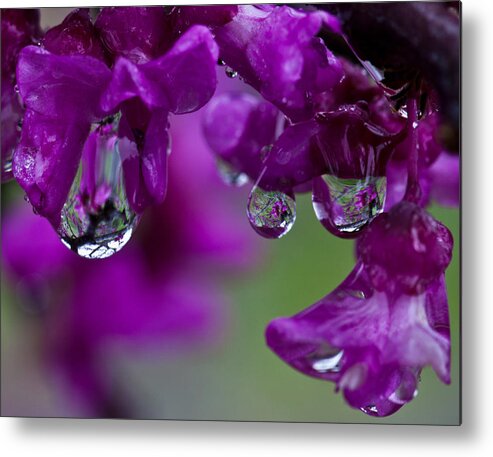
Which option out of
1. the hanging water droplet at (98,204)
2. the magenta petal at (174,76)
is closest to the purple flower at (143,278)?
the hanging water droplet at (98,204)

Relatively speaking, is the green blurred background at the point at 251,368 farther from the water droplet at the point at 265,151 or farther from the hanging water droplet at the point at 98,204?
the hanging water droplet at the point at 98,204

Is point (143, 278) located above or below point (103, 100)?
below

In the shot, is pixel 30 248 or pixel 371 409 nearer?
pixel 371 409

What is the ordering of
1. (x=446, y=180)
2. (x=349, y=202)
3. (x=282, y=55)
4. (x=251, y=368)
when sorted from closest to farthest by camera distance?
(x=282, y=55) → (x=349, y=202) → (x=446, y=180) → (x=251, y=368)

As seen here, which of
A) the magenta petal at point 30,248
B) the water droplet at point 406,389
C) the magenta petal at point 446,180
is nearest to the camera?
the water droplet at point 406,389

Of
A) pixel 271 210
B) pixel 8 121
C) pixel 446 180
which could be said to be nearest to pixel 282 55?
pixel 271 210

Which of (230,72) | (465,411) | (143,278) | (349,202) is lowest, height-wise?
(465,411)

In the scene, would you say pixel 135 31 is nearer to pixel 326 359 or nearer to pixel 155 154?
pixel 155 154

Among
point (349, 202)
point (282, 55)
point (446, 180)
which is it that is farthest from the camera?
point (446, 180)
